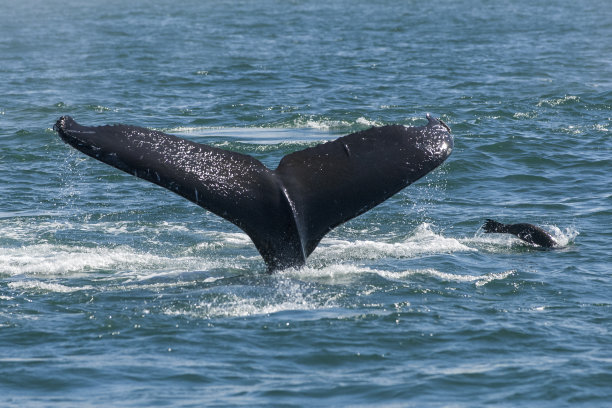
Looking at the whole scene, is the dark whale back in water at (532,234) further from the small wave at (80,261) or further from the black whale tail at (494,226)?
the small wave at (80,261)

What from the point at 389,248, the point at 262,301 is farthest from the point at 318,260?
the point at 262,301

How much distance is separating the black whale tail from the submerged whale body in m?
3.47

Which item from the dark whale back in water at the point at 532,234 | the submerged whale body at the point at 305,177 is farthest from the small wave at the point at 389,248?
the submerged whale body at the point at 305,177

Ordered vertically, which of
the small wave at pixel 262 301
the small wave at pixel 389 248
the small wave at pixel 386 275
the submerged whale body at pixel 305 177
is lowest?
the small wave at pixel 389 248

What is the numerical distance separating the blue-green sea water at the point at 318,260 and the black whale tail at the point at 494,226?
179 millimetres

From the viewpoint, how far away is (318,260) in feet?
35.3

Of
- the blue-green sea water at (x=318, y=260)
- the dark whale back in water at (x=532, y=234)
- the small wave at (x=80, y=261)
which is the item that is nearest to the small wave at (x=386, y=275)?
the blue-green sea water at (x=318, y=260)

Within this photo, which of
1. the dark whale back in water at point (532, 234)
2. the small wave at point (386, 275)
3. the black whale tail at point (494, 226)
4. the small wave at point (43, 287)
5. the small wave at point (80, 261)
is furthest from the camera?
the black whale tail at point (494, 226)

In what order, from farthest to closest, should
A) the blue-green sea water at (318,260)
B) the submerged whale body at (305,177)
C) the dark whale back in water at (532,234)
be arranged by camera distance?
the dark whale back in water at (532,234) < the submerged whale body at (305,177) < the blue-green sea water at (318,260)

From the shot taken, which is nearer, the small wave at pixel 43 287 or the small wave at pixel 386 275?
the small wave at pixel 43 287

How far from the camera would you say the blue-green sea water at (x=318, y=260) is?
7883mm

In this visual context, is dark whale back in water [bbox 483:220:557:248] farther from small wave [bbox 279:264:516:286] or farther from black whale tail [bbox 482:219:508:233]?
small wave [bbox 279:264:516:286]

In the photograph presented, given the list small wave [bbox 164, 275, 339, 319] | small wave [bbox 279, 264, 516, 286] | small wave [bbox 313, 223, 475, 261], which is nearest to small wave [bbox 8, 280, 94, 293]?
small wave [bbox 164, 275, 339, 319]

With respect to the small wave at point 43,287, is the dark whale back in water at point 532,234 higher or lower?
lower
